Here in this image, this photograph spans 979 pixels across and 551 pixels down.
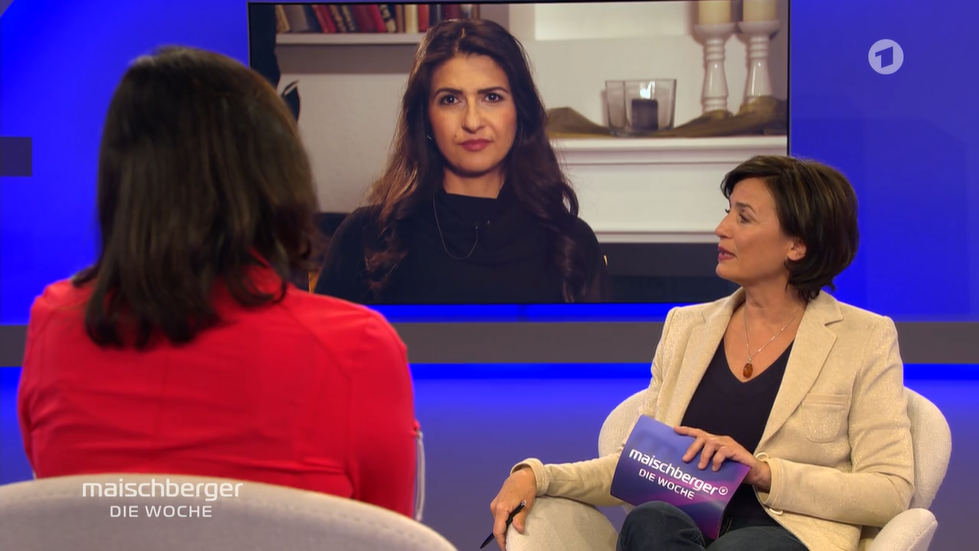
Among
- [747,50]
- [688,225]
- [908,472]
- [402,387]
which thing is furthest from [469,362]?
[402,387]

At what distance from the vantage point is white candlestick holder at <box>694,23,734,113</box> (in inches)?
208

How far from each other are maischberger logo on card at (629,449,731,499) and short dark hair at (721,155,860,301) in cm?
53

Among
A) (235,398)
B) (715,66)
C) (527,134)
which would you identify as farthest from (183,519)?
(715,66)

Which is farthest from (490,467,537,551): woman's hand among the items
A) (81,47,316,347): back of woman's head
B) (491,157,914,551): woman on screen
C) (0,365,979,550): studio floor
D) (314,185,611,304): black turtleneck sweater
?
(314,185,611,304): black turtleneck sweater

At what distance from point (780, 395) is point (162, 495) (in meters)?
1.38

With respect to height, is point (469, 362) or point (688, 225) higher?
point (688, 225)

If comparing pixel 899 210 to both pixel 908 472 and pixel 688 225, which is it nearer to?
pixel 688 225

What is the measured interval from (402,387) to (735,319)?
127 centimetres

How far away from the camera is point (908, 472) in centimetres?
174

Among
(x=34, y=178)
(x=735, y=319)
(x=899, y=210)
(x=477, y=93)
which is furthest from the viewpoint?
(x=34, y=178)

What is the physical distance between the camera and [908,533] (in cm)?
158

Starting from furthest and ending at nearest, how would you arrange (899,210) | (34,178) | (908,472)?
(34,178) < (899,210) < (908,472)

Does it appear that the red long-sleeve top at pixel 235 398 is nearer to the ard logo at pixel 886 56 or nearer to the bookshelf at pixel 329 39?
the bookshelf at pixel 329 39

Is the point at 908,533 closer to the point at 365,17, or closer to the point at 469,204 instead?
the point at 469,204
